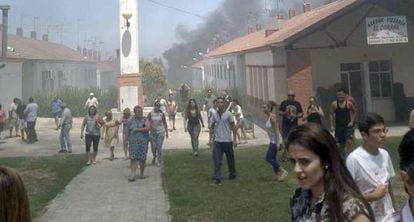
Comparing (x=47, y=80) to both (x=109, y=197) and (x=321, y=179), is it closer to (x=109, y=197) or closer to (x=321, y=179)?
(x=109, y=197)

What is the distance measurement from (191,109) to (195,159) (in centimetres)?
127

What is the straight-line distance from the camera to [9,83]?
22.6 metres

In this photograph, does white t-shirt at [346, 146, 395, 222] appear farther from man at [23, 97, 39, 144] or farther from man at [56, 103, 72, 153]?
man at [23, 97, 39, 144]

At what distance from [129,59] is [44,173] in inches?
459

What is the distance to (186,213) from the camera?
6723mm

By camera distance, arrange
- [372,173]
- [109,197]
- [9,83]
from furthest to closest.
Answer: [9,83] < [109,197] < [372,173]

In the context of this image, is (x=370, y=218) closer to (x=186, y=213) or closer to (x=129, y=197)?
(x=186, y=213)

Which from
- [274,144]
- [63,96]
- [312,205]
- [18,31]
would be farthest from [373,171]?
[18,31]

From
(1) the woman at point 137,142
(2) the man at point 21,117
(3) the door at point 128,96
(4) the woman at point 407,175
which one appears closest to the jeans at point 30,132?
(2) the man at point 21,117

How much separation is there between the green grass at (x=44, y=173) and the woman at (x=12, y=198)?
17.4 ft

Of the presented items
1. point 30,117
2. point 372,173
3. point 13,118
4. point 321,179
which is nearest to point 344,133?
point 372,173

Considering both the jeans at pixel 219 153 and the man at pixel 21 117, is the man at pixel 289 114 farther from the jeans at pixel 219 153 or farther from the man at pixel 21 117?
the man at pixel 21 117

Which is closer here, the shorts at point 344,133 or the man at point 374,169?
the man at point 374,169

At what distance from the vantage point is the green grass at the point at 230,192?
658 centimetres
